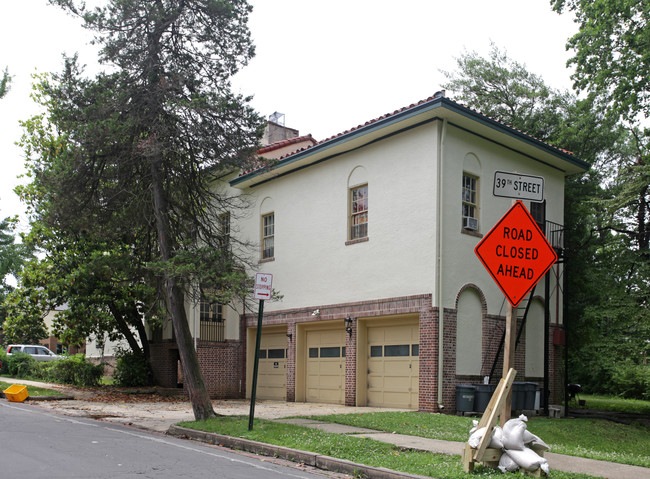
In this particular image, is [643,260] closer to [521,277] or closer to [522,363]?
[522,363]

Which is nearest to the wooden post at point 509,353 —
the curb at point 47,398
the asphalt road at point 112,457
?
the asphalt road at point 112,457

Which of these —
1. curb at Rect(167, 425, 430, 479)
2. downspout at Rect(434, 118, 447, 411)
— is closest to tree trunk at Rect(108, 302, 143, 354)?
curb at Rect(167, 425, 430, 479)

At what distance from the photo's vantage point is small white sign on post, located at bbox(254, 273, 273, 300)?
12172mm

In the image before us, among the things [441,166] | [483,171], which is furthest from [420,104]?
[483,171]

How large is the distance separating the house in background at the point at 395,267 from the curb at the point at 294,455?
6.88 m

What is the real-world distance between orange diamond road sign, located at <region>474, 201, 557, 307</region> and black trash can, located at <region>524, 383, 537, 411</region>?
10.7 metres

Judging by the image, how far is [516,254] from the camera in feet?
27.5

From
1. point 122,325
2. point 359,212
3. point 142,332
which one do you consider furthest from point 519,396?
point 142,332

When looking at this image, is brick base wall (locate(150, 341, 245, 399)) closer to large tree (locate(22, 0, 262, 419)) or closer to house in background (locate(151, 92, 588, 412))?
house in background (locate(151, 92, 588, 412))

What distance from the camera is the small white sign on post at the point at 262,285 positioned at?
39.9 feet

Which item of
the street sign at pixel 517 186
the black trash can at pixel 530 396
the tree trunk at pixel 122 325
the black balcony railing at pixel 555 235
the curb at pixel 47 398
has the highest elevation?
the black balcony railing at pixel 555 235

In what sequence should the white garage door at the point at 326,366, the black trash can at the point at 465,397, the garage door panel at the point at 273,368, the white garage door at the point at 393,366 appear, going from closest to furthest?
the black trash can at the point at 465,397, the white garage door at the point at 393,366, the white garage door at the point at 326,366, the garage door panel at the point at 273,368

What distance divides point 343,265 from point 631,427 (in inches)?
368

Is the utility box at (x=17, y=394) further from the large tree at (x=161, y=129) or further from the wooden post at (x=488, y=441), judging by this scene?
the wooden post at (x=488, y=441)
